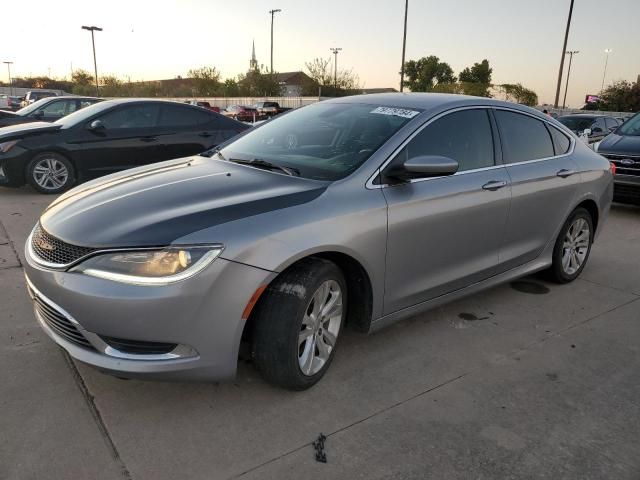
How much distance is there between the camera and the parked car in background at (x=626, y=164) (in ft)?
25.4

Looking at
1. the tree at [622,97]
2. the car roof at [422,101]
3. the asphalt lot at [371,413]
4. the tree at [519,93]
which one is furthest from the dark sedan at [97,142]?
the tree at [622,97]

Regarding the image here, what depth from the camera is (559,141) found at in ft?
14.7

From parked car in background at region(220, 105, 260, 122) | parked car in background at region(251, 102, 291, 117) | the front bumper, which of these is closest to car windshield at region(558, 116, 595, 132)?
the front bumper

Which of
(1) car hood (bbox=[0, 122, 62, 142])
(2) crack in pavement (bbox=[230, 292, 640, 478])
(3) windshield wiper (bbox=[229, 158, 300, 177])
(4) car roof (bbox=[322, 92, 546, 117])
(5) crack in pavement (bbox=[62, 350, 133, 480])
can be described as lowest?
(2) crack in pavement (bbox=[230, 292, 640, 478])

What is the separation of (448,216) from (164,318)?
189cm

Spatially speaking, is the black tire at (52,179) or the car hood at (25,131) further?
the black tire at (52,179)

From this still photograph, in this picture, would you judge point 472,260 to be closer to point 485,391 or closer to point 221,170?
point 485,391

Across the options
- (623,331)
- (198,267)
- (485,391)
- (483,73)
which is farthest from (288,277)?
(483,73)

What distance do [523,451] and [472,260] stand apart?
1.44m

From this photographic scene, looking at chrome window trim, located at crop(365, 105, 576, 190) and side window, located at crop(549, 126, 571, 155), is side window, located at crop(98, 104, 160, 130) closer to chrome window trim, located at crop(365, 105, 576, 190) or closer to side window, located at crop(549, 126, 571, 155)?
chrome window trim, located at crop(365, 105, 576, 190)

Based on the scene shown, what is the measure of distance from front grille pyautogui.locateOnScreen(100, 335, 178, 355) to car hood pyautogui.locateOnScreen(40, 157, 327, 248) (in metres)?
0.44

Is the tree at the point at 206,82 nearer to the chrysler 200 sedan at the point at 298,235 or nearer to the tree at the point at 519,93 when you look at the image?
the tree at the point at 519,93

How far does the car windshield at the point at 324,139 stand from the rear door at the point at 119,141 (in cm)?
458

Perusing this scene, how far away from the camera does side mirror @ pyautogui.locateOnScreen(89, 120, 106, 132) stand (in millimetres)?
7785
